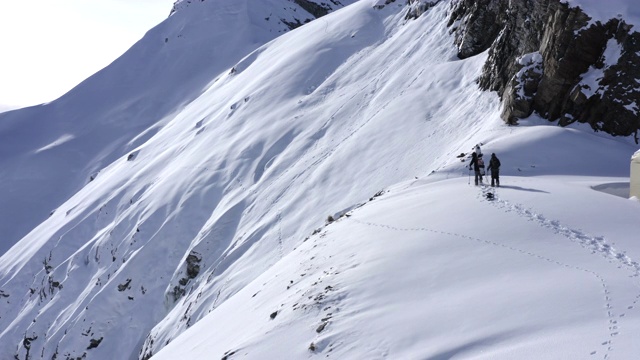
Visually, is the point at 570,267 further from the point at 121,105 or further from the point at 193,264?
the point at 121,105

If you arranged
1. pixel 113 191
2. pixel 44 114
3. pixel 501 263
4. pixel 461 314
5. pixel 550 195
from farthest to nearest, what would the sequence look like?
1. pixel 44 114
2. pixel 113 191
3. pixel 550 195
4. pixel 501 263
5. pixel 461 314

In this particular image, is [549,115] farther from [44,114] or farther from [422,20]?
[44,114]

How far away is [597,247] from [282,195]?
84.2 feet

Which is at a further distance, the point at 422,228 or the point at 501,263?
the point at 422,228

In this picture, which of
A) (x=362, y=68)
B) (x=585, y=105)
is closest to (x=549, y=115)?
(x=585, y=105)

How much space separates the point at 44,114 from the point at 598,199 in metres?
84.6

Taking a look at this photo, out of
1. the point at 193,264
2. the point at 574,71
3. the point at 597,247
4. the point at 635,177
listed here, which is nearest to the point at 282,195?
the point at 193,264

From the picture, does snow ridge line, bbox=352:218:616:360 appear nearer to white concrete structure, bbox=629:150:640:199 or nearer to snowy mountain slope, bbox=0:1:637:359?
snowy mountain slope, bbox=0:1:637:359

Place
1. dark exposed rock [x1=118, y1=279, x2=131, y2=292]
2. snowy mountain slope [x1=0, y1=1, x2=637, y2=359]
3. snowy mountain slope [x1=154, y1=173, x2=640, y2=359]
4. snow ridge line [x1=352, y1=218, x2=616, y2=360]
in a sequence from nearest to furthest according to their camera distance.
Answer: snow ridge line [x1=352, y1=218, x2=616, y2=360]
snowy mountain slope [x1=154, y1=173, x2=640, y2=359]
snowy mountain slope [x1=0, y1=1, x2=637, y2=359]
dark exposed rock [x1=118, y1=279, x2=131, y2=292]

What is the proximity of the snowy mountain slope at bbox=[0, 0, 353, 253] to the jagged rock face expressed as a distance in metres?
50.3

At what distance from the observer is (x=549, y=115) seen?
28188mm

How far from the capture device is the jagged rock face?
26.4 metres

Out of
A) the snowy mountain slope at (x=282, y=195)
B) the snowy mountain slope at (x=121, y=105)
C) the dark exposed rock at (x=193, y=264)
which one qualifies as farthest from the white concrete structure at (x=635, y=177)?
the snowy mountain slope at (x=121, y=105)

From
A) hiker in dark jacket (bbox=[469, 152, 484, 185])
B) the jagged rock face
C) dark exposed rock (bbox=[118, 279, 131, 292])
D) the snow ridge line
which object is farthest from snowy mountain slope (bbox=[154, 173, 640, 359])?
dark exposed rock (bbox=[118, 279, 131, 292])
